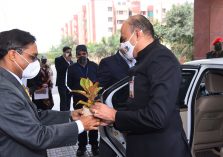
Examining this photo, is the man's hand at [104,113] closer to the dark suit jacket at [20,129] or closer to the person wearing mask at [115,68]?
the dark suit jacket at [20,129]

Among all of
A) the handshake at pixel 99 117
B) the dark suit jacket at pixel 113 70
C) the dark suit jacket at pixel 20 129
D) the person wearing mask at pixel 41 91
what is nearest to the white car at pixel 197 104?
the dark suit jacket at pixel 113 70

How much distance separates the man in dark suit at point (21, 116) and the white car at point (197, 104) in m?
1.31

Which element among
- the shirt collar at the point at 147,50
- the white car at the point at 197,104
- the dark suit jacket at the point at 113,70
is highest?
the shirt collar at the point at 147,50

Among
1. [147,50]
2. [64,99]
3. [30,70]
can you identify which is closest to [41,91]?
[64,99]

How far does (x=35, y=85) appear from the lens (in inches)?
257

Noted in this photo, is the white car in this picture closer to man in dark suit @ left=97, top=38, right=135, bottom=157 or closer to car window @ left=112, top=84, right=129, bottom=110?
car window @ left=112, top=84, right=129, bottom=110

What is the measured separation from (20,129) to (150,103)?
752 millimetres

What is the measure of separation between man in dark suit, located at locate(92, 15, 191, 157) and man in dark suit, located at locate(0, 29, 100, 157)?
0.27m

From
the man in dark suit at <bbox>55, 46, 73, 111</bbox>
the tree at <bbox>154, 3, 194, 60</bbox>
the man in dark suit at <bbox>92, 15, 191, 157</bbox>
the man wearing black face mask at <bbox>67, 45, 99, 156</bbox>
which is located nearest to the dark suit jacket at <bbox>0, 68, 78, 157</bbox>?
the man in dark suit at <bbox>92, 15, 191, 157</bbox>

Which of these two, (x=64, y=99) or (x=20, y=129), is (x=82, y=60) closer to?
(x=64, y=99)

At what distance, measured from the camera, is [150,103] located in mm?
1843

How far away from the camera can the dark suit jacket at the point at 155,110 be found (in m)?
1.83

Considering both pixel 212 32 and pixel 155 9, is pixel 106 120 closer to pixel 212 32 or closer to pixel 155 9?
pixel 212 32

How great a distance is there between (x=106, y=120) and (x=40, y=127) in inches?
18.3
